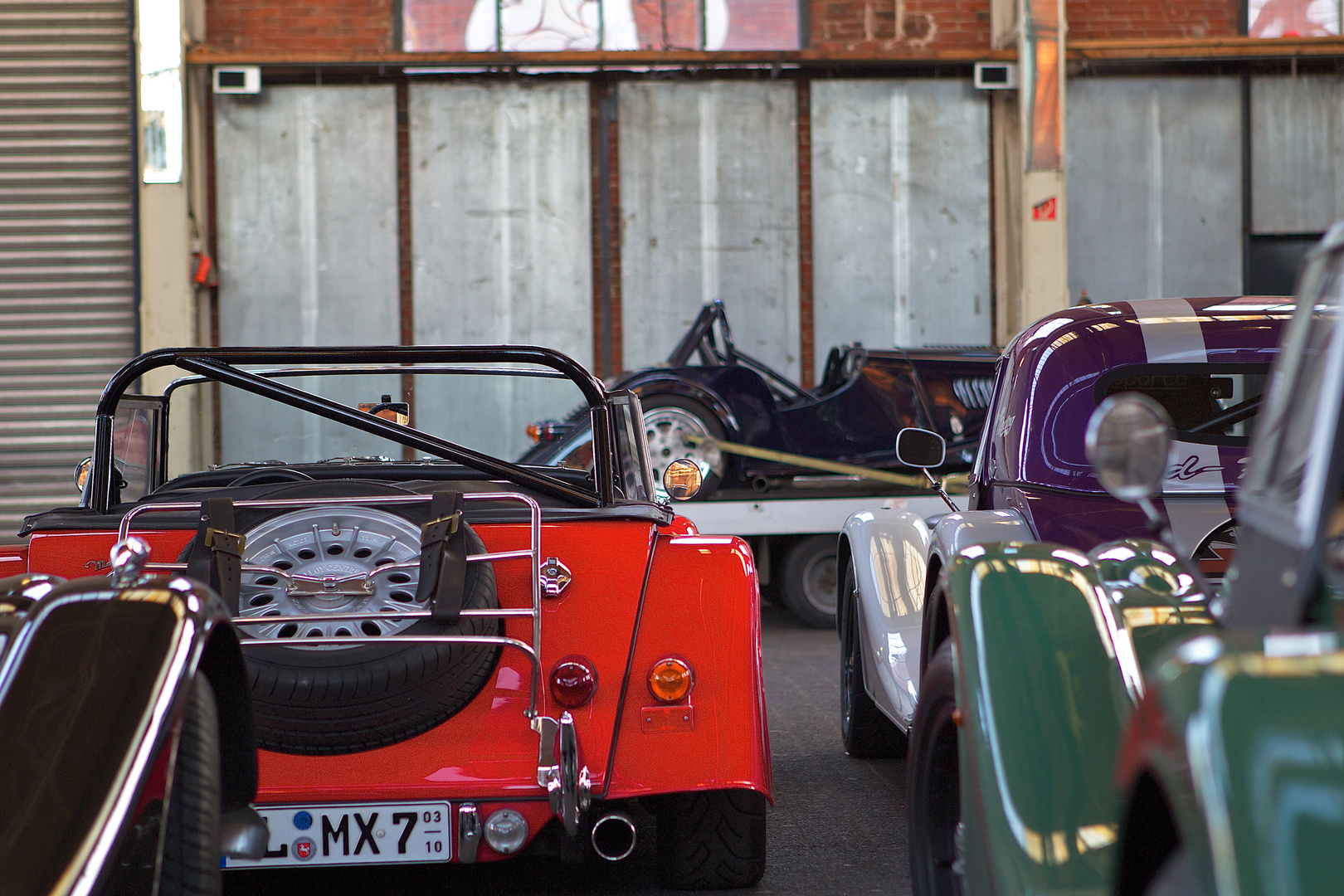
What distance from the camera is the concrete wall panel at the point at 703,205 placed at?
1341 cm

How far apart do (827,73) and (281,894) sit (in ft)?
38.1

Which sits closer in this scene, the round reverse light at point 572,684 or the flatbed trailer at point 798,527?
the round reverse light at point 572,684

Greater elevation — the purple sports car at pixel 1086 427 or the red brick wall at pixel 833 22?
the red brick wall at pixel 833 22

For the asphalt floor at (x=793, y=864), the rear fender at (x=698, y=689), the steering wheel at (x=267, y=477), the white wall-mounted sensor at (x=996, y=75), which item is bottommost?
the asphalt floor at (x=793, y=864)

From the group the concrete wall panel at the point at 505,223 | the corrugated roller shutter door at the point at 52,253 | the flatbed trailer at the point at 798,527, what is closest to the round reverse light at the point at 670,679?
the flatbed trailer at the point at 798,527

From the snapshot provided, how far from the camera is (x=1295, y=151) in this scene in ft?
44.9

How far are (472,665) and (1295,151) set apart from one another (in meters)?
13.5

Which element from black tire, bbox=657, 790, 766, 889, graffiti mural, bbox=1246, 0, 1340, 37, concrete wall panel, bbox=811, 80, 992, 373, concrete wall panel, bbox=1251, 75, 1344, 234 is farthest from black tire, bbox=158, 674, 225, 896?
graffiti mural, bbox=1246, 0, 1340, 37

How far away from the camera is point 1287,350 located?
1.76 meters

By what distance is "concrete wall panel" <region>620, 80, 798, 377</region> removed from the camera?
1341cm

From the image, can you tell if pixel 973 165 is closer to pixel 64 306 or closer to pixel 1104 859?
pixel 64 306

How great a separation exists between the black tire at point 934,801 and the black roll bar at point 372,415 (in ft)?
4.15

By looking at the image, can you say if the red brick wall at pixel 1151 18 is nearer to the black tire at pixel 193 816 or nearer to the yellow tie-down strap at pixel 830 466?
the yellow tie-down strap at pixel 830 466

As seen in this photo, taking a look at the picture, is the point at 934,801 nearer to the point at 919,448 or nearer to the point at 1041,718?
the point at 1041,718
